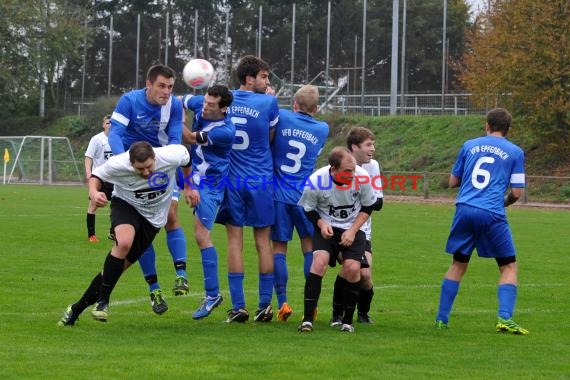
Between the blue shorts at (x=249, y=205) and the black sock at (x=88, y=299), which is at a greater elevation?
the blue shorts at (x=249, y=205)

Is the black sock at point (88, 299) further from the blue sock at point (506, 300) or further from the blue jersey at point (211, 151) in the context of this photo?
the blue sock at point (506, 300)

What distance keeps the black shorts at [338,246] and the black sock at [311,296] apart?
0.25m

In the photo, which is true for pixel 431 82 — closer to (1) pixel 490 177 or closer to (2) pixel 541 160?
(2) pixel 541 160

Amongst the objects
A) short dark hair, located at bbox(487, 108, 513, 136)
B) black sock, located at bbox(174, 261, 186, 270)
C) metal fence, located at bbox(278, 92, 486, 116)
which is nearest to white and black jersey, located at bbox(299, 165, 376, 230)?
short dark hair, located at bbox(487, 108, 513, 136)

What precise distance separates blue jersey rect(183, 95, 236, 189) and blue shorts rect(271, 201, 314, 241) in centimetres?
61

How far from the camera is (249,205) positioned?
377 inches

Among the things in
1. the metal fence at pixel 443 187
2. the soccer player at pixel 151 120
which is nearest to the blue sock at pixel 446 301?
the soccer player at pixel 151 120

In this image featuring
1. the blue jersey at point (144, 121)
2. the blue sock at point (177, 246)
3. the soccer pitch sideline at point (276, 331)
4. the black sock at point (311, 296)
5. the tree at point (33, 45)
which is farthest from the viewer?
the tree at point (33, 45)

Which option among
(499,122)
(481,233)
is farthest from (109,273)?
(499,122)

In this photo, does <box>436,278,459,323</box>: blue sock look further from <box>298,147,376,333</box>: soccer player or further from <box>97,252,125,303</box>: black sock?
<box>97,252,125,303</box>: black sock

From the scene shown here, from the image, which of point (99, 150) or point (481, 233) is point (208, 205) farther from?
point (99, 150)

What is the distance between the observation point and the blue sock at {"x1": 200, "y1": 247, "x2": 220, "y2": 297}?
30.8 ft

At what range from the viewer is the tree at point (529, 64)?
36562mm

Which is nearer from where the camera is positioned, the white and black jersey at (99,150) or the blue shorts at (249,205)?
the blue shorts at (249,205)
